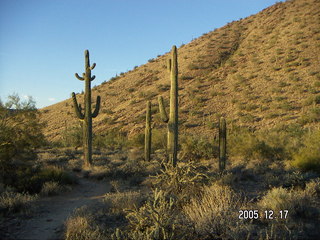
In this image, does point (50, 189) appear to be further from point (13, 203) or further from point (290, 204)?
point (290, 204)

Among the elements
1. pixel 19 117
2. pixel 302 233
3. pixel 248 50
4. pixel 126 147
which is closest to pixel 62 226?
pixel 302 233

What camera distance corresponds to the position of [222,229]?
15.6 feet

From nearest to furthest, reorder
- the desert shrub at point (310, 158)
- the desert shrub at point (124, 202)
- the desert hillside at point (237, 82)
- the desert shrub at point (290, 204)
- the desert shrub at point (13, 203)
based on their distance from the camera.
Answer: the desert shrub at point (290, 204), the desert shrub at point (13, 203), the desert shrub at point (124, 202), the desert shrub at point (310, 158), the desert hillside at point (237, 82)

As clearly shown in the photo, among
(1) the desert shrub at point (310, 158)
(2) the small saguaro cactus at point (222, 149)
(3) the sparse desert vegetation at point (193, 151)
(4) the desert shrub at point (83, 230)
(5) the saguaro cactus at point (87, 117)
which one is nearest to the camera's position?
(4) the desert shrub at point (83, 230)

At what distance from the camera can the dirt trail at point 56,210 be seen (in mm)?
5367

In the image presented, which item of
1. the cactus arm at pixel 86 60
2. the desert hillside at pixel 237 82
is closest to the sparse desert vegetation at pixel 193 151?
the desert hillside at pixel 237 82

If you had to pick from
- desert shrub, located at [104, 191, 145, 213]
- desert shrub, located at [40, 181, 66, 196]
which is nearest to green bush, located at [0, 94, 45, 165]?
desert shrub, located at [40, 181, 66, 196]

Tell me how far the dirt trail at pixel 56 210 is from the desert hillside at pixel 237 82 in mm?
13240

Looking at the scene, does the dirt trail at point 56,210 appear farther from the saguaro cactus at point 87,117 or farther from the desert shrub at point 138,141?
the desert shrub at point 138,141

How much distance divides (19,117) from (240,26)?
41588 mm

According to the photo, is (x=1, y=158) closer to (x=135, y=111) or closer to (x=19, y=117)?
(x=19, y=117)

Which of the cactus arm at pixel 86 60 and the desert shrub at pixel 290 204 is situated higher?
the cactus arm at pixel 86 60
